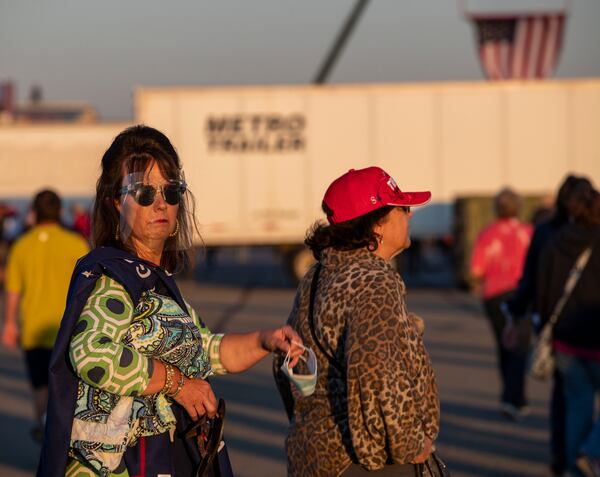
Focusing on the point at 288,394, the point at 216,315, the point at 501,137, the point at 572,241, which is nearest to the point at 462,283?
the point at 501,137

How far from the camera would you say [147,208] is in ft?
10.9

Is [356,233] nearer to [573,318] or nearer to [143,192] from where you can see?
A: [143,192]

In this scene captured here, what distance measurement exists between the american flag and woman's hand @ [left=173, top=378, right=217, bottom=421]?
29.8 metres

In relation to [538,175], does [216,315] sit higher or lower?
lower

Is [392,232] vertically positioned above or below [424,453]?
above

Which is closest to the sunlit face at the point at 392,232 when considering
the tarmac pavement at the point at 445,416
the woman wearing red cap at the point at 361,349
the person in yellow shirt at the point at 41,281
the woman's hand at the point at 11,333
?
the woman wearing red cap at the point at 361,349

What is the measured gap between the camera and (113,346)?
9.80 ft

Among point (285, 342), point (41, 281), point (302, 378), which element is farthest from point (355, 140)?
point (302, 378)

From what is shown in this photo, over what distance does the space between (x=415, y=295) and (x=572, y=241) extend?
54.0 ft

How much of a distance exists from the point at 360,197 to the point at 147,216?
2.46 ft

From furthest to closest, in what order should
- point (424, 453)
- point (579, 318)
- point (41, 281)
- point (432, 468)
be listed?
1. point (41, 281)
2. point (579, 318)
3. point (432, 468)
4. point (424, 453)

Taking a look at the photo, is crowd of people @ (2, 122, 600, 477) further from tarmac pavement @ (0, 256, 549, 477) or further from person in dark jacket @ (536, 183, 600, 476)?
tarmac pavement @ (0, 256, 549, 477)

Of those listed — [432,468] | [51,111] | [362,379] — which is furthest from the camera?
[51,111]

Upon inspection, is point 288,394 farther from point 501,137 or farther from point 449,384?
point 501,137
